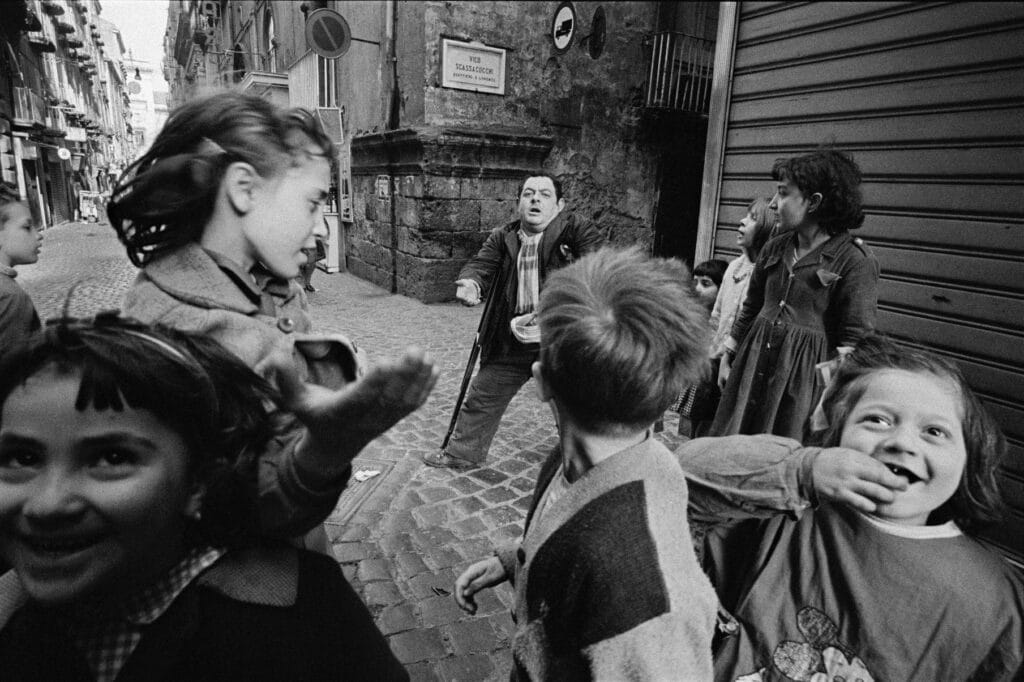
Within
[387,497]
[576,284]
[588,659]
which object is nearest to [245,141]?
[576,284]

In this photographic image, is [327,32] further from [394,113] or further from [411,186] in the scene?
[411,186]

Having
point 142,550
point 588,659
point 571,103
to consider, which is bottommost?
point 588,659

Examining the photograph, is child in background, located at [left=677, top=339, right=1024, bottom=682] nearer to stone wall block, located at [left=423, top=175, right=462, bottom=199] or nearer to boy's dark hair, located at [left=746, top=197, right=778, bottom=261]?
boy's dark hair, located at [left=746, top=197, right=778, bottom=261]

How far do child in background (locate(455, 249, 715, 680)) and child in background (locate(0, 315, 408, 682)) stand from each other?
0.33 m

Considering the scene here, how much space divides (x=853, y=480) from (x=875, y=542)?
10.6 inches

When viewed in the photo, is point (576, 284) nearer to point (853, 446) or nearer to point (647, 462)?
point (647, 462)

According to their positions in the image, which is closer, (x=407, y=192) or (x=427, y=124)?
(x=427, y=124)

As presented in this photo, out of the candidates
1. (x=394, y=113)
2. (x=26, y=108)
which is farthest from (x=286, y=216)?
(x=26, y=108)

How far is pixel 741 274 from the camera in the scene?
12.9ft

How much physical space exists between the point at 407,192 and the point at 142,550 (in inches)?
361

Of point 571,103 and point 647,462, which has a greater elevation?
point 571,103

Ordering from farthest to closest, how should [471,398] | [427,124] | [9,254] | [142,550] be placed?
[427,124]
[471,398]
[9,254]
[142,550]

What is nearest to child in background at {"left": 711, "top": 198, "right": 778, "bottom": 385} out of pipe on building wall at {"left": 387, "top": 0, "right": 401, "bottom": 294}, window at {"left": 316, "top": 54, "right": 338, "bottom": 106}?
pipe on building wall at {"left": 387, "top": 0, "right": 401, "bottom": 294}

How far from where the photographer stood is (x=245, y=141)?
1.16m
